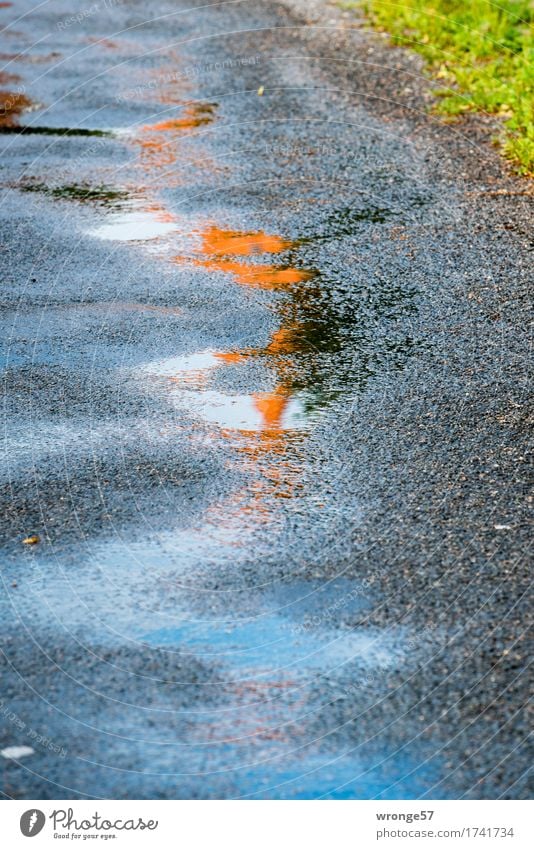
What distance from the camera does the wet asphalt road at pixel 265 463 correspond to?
304cm

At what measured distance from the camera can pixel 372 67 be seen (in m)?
10.2

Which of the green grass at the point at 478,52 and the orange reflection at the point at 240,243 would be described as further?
the green grass at the point at 478,52

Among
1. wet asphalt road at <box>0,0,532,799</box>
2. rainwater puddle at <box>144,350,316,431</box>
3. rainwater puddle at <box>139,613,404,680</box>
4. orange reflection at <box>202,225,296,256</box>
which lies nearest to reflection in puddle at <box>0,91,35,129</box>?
wet asphalt road at <box>0,0,532,799</box>

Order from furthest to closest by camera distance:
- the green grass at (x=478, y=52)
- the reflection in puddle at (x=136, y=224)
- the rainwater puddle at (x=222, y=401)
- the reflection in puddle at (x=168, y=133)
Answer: the green grass at (x=478, y=52) < the reflection in puddle at (x=168, y=133) < the reflection in puddle at (x=136, y=224) < the rainwater puddle at (x=222, y=401)

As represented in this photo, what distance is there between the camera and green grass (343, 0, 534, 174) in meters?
8.40

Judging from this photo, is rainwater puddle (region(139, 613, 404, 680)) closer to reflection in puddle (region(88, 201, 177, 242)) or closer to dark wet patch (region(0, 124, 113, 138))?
reflection in puddle (region(88, 201, 177, 242))

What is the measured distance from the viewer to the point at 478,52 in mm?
10008

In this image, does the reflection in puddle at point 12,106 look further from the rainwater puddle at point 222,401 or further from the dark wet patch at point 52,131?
the rainwater puddle at point 222,401
